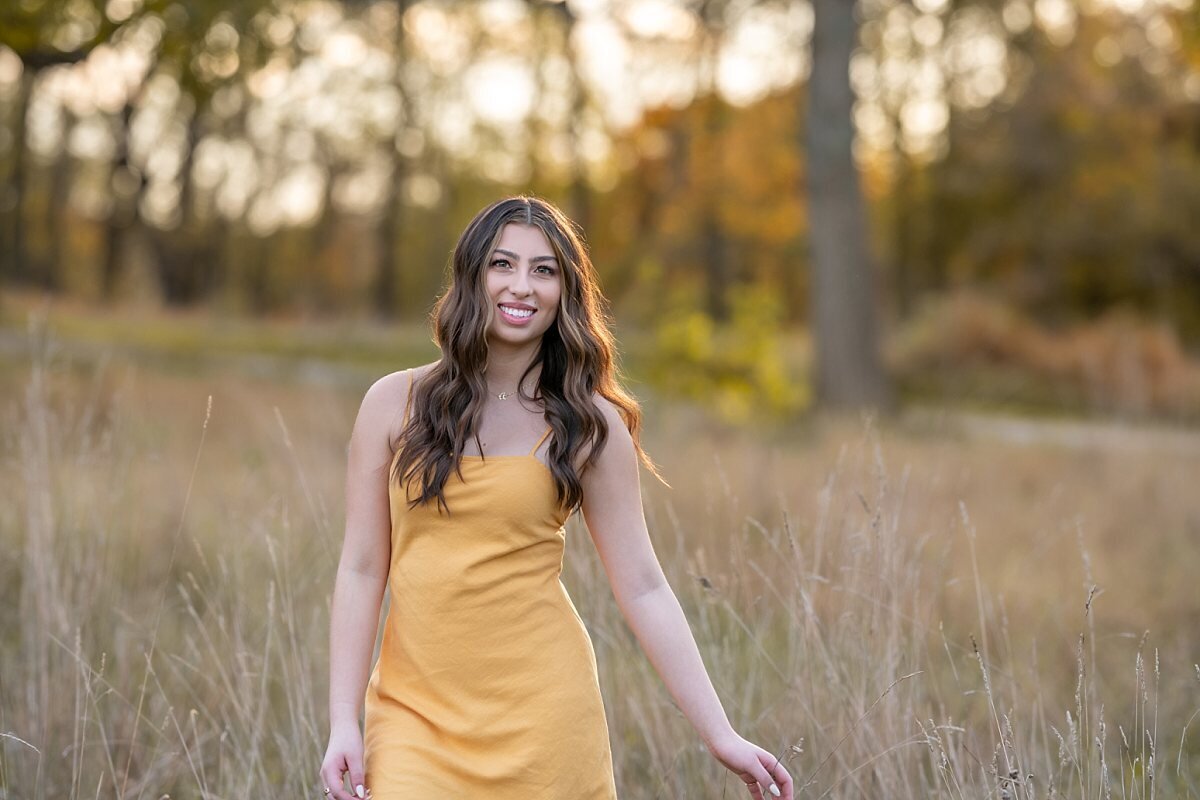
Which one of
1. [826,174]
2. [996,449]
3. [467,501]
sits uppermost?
[826,174]

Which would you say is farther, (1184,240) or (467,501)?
(1184,240)

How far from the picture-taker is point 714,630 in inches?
135

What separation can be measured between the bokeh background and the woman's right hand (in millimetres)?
646

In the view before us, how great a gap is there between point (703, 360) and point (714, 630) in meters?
7.53

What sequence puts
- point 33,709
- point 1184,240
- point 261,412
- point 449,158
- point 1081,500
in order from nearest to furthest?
point 33,709
point 1081,500
point 261,412
point 1184,240
point 449,158

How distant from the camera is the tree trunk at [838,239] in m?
10.6

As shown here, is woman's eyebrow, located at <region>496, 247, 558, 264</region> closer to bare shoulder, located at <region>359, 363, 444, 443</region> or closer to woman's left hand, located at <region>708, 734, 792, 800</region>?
bare shoulder, located at <region>359, 363, 444, 443</region>

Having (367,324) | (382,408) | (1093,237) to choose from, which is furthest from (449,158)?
(382,408)

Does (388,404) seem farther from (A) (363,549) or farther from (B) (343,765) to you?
(B) (343,765)

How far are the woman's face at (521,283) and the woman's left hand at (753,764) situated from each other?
77 centimetres

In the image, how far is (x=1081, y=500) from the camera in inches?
281

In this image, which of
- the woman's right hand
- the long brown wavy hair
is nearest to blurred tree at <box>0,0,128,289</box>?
the long brown wavy hair

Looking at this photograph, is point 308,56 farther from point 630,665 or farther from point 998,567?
point 630,665

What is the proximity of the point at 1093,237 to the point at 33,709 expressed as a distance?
19620 millimetres
